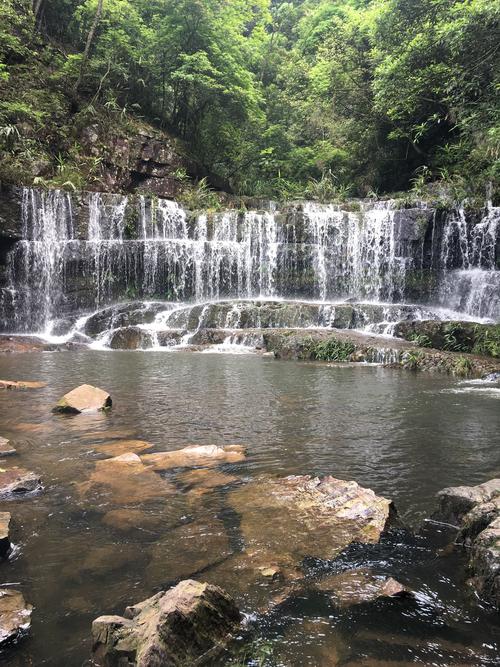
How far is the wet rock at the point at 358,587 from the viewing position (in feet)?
8.27

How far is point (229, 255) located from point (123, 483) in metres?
18.3

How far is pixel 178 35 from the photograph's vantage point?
82.7 feet

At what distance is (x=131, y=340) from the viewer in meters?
16.6

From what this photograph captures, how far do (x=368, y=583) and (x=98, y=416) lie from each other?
4.65m

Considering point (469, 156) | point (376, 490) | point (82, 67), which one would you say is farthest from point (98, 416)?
point (82, 67)

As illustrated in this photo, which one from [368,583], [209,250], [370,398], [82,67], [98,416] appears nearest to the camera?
[368,583]

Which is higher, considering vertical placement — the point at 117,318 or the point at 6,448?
the point at 117,318

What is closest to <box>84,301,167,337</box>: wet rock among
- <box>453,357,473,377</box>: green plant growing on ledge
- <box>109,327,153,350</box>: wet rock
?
<box>109,327,153,350</box>: wet rock

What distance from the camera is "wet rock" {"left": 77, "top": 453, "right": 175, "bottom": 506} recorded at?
3809mm

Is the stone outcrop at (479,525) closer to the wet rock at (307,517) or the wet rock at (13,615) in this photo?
the wet rock at (307,517)

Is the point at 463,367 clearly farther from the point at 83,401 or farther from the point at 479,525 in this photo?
the point at 479,525

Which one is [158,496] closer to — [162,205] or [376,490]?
[376,490]

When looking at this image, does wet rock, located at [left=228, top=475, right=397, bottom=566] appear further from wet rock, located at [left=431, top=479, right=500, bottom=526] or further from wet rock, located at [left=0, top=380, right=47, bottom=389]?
wet rock, located at [left=0, top=380, right=47, bottom=389]

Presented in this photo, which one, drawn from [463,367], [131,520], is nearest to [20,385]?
[131,520]
